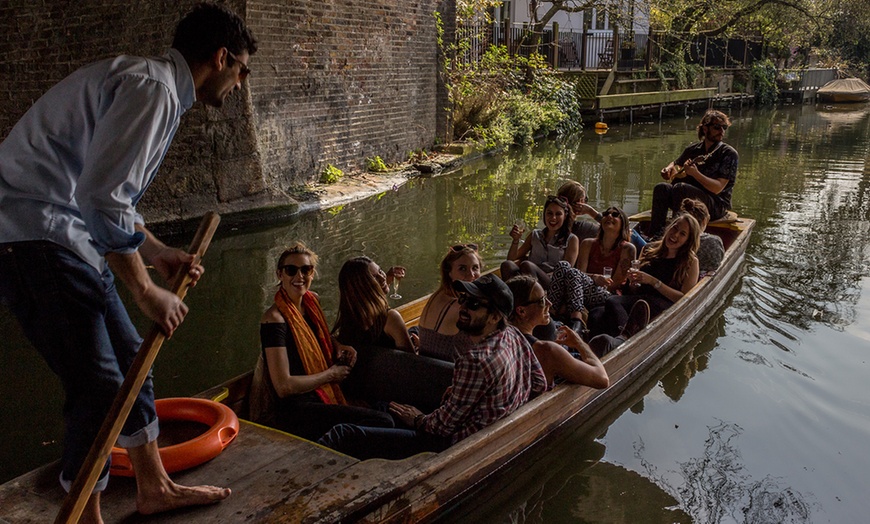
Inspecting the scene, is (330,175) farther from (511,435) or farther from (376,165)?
(511,435)

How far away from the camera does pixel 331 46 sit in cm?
1138

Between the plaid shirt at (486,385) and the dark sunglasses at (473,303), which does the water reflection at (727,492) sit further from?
the dark sunglasses at (473,303)

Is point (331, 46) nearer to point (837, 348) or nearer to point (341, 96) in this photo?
point (341, 96)

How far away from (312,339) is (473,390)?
35.7 inches

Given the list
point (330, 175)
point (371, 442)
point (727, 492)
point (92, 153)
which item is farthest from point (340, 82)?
point (92, 153)

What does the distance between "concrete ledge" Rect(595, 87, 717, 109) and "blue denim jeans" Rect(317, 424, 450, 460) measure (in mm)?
19303

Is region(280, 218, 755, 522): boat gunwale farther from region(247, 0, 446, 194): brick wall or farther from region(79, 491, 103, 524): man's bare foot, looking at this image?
region(247, 0, 446, 194): brick wall

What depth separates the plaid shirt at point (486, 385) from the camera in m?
3.28

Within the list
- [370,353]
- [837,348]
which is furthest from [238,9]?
[837,348]

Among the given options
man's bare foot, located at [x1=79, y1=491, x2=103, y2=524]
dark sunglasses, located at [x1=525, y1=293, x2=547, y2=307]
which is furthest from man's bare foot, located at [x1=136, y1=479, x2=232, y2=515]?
dark sunglasses, located at [x1=525, y1=293, x2=547, y2=307]

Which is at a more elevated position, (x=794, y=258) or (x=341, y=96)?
(x=341, y=96)

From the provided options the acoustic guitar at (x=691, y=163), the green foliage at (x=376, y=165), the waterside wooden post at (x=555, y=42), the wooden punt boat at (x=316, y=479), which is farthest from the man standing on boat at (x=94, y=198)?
the waterside wooden post at (x=555, y=42)

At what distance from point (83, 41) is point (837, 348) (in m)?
8.62

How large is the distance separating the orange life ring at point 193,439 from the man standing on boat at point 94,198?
1.54 feet
